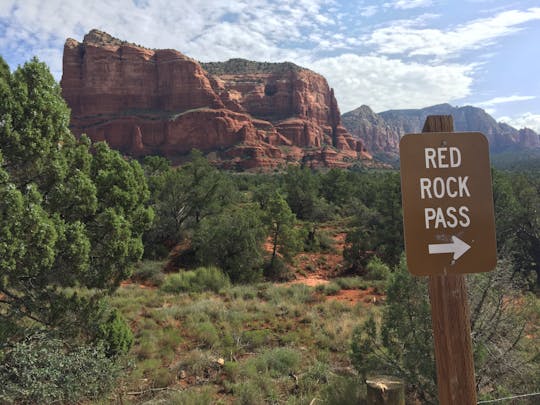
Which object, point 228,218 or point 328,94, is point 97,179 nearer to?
point 228,218

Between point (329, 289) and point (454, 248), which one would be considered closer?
point (454, 248)

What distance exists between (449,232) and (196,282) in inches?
518

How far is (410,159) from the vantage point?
1759 mm

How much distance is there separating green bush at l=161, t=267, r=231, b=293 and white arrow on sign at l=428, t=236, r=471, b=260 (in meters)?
12.4

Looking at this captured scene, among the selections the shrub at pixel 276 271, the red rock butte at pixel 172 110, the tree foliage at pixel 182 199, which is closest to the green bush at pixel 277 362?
the shrub at pixel 276 271

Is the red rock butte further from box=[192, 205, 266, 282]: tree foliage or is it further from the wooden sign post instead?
the wooden sign post

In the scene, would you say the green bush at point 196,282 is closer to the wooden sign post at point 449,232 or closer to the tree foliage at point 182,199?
the tree foliage at point 182,199

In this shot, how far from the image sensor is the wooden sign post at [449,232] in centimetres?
173

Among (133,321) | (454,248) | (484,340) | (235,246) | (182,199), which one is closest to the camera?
(454,248)

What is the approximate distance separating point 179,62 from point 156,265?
327 feet

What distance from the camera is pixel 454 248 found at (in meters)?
1.74

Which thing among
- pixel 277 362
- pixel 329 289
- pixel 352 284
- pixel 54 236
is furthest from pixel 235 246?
pixel 54 236

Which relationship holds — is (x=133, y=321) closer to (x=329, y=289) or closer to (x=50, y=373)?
(x=50, y=373)

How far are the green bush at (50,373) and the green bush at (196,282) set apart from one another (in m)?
7.33
